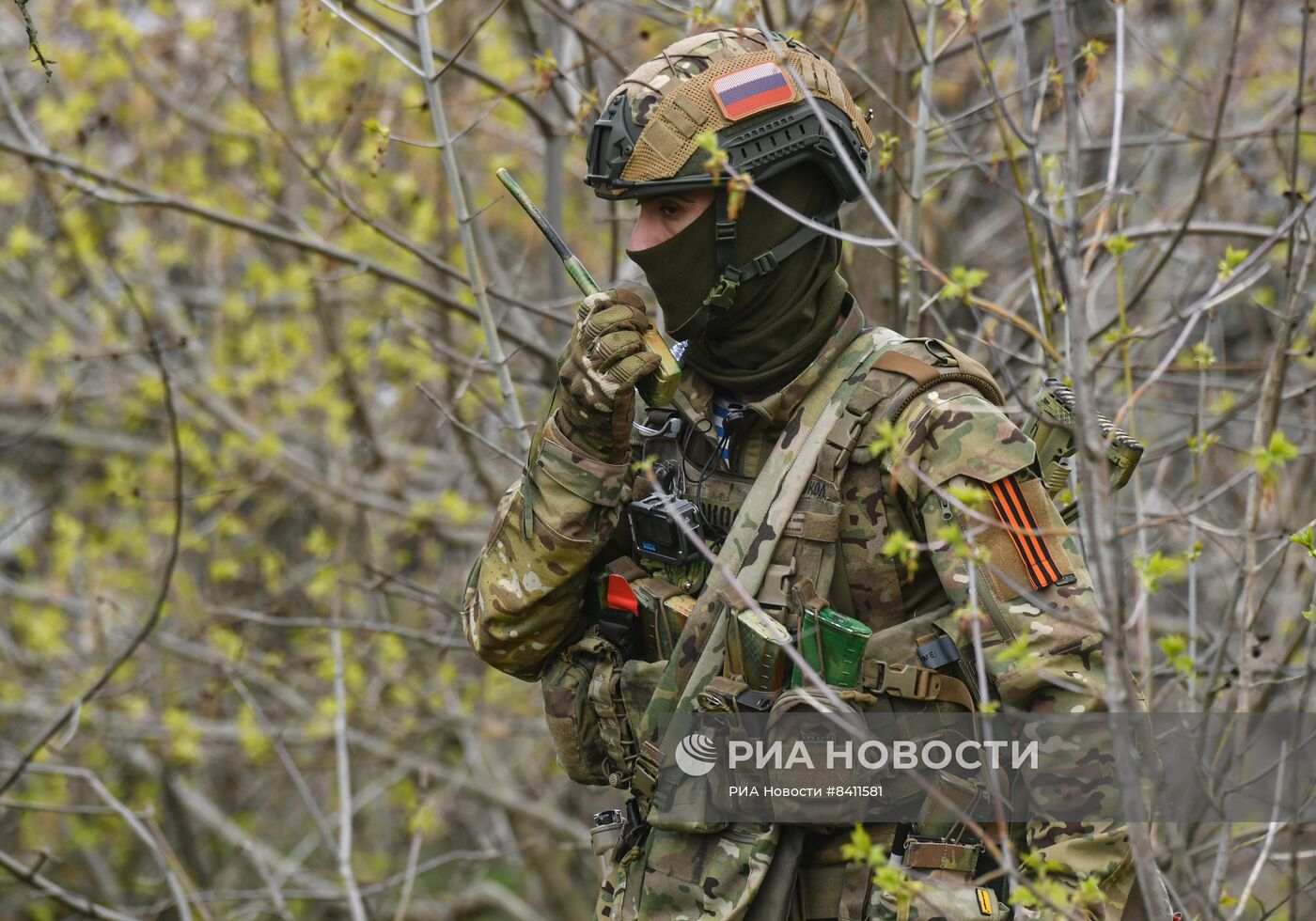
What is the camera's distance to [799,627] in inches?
97.4

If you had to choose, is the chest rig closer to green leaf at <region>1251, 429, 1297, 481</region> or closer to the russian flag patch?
the russian flag patch

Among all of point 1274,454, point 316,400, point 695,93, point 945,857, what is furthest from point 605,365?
point 316,400

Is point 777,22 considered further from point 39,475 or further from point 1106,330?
point 39,475

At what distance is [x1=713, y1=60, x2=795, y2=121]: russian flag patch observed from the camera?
8.75 feet

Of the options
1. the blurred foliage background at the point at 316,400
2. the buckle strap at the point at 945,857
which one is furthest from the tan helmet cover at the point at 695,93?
the blurred foliage background at the point at 316,400

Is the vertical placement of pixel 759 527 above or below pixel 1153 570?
above

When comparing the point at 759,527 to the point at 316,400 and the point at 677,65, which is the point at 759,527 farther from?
the point at 316,400

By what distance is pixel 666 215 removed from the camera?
276cm

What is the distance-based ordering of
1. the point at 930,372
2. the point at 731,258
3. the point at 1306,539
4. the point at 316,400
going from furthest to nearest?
the point at 316,400 → the point at 731,258 → the point at 930,372 → the point at 1306,539

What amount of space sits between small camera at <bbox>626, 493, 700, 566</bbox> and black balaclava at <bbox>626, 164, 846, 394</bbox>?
0.98ft

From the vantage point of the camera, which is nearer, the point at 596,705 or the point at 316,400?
the point at 596,705

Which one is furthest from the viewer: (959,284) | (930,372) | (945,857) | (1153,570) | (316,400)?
(316,400)

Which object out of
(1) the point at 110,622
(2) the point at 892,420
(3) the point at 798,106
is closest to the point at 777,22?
(3) the point at 798,106

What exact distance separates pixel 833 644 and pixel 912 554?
531 mm
